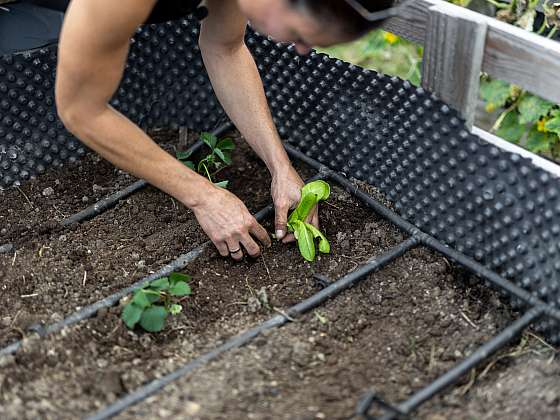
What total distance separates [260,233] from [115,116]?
64cm

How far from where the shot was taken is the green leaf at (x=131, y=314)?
2387 millimetres

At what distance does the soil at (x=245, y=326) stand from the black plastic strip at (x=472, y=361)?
43 mm

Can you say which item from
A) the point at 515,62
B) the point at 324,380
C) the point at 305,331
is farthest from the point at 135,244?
the point at 515,62

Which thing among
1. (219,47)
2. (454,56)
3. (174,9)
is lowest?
(219,47)

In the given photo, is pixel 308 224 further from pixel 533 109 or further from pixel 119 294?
pixel 533 109

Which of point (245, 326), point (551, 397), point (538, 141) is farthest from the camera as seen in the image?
point (538, 141)

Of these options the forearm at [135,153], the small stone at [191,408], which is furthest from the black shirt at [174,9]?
the small stone at [191,408]

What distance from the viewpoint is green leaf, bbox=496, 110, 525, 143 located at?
3.15 m

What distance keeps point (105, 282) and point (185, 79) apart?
102 cm

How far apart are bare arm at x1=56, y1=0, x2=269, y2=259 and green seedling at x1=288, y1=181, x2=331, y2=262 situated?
0.12 meters

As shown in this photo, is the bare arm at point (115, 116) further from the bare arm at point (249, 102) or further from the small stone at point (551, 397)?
the small stone at point (551, 397)

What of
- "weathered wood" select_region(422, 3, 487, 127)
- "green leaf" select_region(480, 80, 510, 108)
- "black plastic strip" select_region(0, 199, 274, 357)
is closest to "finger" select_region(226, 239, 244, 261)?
"black plastic strip" select_region(0, 199, 274, 357)

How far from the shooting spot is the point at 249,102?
2.82m

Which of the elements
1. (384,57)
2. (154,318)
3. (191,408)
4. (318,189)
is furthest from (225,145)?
(384,57)
